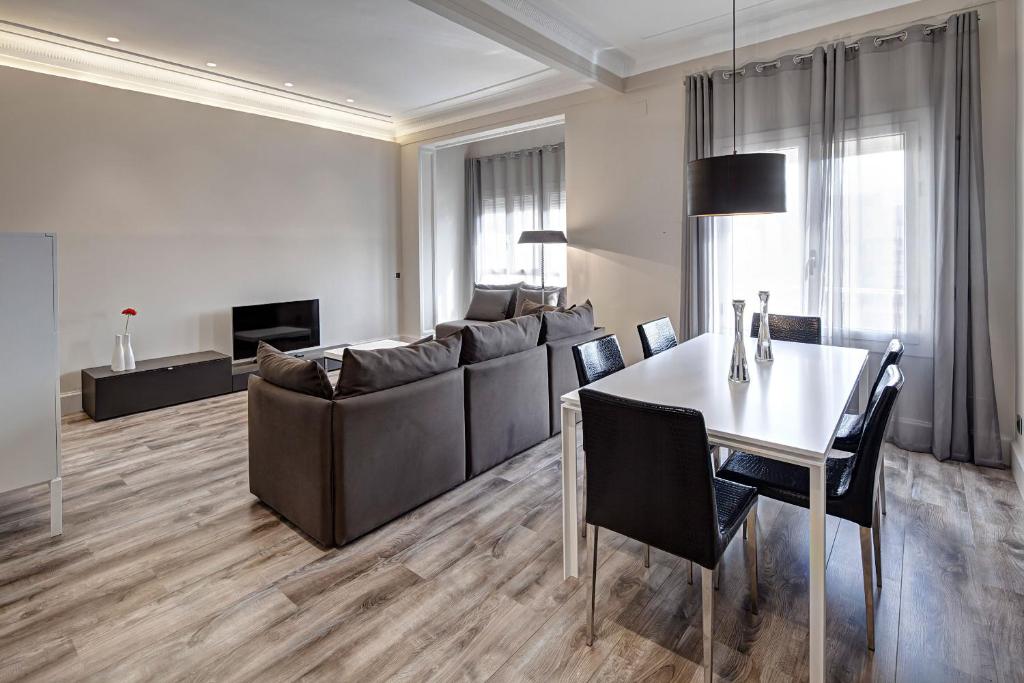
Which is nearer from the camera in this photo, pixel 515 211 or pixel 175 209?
pixel 175 209

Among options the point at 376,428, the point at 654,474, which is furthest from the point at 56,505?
the point at 654,474

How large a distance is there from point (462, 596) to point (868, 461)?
1.53m

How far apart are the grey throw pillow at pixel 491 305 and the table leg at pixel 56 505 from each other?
4.59 meters

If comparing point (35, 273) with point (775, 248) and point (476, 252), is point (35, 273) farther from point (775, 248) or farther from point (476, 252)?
point (476, 252)

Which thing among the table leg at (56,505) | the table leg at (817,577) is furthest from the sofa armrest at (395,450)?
the table leg at (817,577)

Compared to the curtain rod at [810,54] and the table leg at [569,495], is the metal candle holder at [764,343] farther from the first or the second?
the curtain rod at [810,54]

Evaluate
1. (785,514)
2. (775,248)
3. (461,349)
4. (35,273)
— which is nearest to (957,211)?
(775,248)

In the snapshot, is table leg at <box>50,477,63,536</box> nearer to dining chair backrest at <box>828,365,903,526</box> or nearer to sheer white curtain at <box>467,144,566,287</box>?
dining chair backrest at <box>828,365,903,526</box>

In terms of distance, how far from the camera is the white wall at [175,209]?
14.4 ft

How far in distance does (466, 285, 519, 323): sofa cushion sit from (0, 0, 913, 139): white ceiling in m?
2.24

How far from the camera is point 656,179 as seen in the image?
4.80m

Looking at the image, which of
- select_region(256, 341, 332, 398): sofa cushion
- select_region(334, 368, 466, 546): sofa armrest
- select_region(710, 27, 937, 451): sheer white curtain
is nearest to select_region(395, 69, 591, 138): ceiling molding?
select_region(710, 27, 937, 451): sheer white curtain

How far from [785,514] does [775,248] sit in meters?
2.24

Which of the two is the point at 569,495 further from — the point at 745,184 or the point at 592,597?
the point at 745,184
